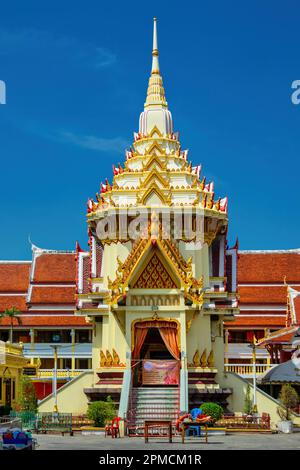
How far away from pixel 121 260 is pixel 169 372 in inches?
206

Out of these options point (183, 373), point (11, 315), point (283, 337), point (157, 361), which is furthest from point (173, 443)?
point (11, 315)

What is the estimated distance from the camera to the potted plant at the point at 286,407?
3150 centimetres

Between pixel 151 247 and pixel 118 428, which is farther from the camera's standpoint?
pixel 151 247

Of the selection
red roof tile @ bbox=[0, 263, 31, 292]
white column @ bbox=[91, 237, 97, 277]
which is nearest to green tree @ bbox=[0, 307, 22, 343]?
red roof tile @ bbox=[0, 263, 31, 292]

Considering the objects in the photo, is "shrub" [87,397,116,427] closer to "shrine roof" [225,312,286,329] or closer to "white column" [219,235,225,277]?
"white column" [219,235,225,277]

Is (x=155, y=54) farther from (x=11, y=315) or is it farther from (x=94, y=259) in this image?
(x=11, y=315)

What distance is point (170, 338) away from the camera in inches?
1323

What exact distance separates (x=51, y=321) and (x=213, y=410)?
24986 millimetres

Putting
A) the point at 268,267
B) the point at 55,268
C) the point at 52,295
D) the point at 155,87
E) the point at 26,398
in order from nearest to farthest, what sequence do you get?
the point at 26,398 < the point at 155,87 < the point at 52,295 < the point at 268,267 < the point at 55,268

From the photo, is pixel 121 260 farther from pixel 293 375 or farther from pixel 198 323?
pixel 293 375

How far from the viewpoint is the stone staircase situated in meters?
30.8

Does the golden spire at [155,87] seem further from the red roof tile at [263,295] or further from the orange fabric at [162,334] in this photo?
the red roof tile at [263,295]

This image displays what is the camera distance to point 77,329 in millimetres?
55344

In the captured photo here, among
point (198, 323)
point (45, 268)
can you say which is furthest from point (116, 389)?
point (45, 268)
